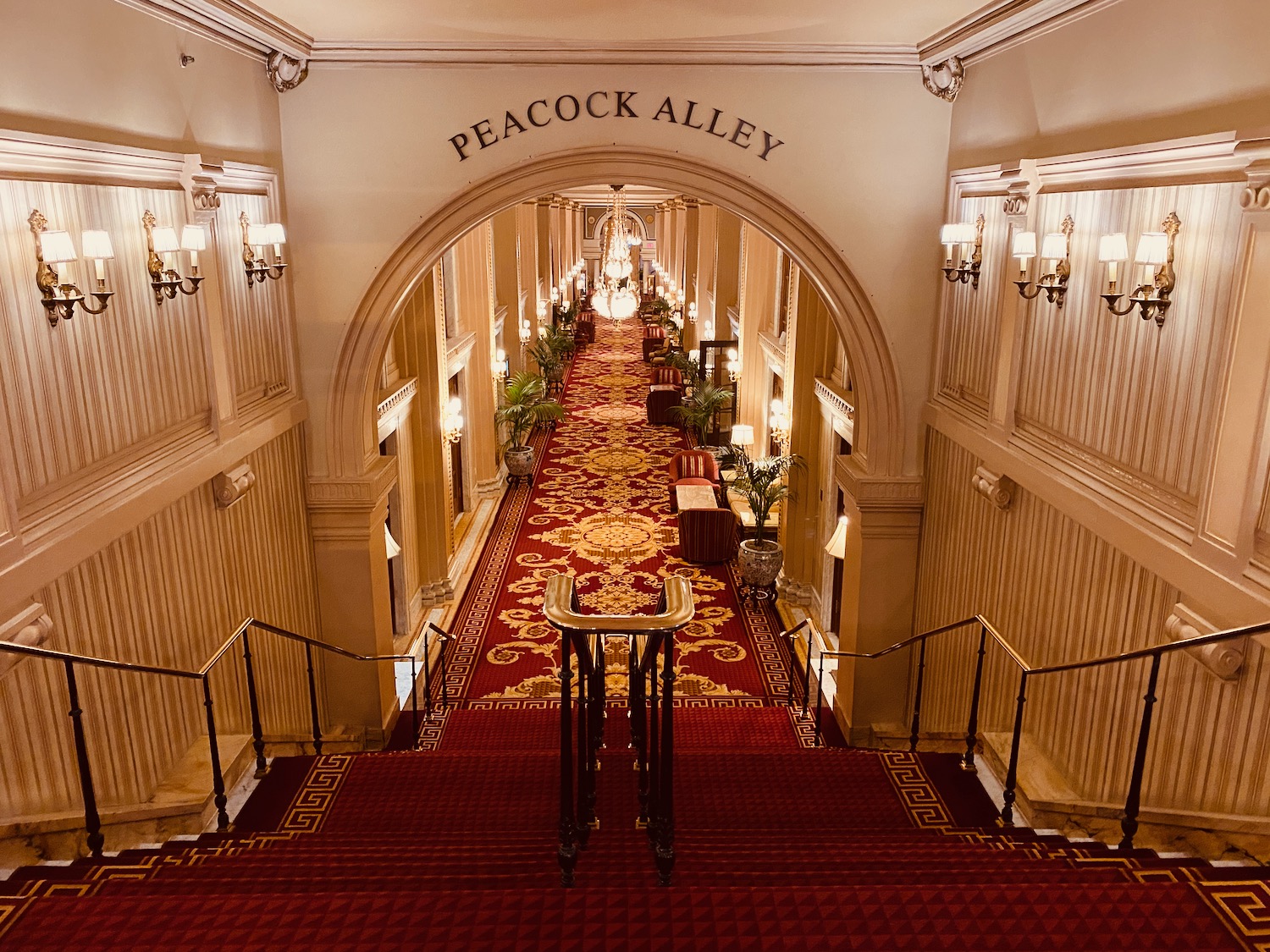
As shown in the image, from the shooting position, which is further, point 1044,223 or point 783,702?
point 783,702

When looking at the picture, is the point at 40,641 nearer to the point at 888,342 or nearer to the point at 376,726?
the point at 376,726

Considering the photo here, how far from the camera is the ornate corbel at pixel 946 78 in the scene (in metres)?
6.03

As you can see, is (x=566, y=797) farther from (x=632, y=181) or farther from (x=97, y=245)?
(x=632, y=181)

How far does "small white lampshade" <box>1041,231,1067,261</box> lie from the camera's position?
178 inches

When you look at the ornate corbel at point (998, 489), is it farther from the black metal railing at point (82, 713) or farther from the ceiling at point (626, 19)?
the black metal railing at point (82, 713)

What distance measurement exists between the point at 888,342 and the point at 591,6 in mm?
2934

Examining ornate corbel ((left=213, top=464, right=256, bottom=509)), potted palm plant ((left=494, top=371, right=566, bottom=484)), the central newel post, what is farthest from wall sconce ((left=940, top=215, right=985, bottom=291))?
potted palm plant ((left=494, top=371, right=566, bottom=484))

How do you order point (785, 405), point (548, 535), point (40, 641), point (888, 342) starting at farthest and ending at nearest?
point (548, 535), point (785, 405), point (888, 342), point (40, 641)

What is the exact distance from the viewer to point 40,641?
3.77 m

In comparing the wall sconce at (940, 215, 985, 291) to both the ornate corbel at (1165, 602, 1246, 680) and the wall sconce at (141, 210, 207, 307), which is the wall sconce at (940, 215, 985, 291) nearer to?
the ornate corbel at (1165, 602, 1246, 680)

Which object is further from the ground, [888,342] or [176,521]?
[888,342]

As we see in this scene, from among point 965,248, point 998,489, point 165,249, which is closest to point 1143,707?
point 998,489

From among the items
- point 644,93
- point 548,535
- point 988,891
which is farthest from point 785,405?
point 988,891

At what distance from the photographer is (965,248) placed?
6.10m
